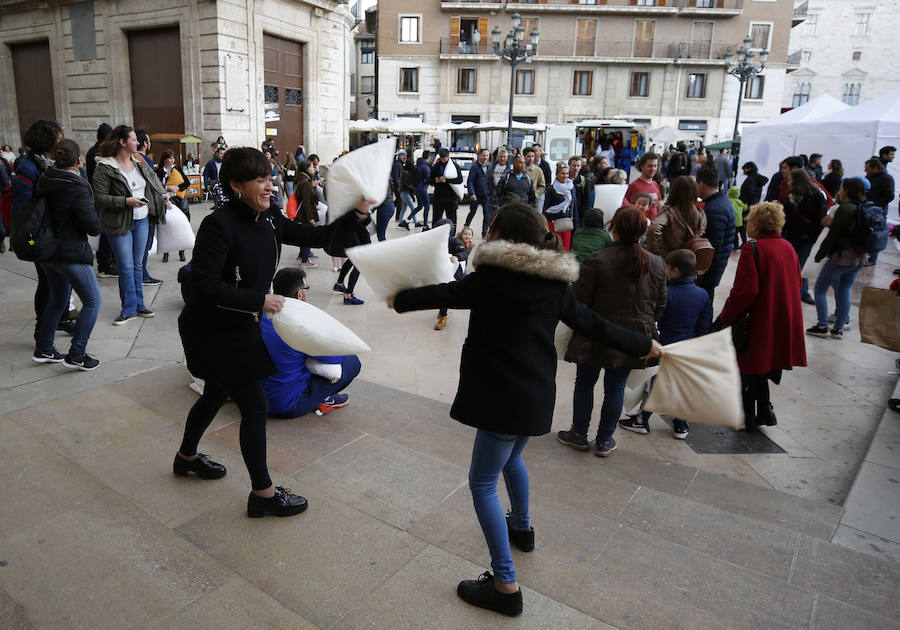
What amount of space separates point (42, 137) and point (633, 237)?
4639mm

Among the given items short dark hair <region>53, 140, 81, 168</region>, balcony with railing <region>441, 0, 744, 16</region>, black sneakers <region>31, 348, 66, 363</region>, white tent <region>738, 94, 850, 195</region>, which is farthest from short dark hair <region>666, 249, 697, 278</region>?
balcony with railing <region>441, 0, 744, 16</region>

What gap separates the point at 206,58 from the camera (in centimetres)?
1711

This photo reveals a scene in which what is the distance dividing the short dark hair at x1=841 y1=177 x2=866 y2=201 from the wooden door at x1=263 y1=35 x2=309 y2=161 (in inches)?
643

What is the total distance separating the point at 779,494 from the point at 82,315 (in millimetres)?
5110

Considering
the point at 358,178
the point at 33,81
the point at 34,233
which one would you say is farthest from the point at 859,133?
the point at 33,81

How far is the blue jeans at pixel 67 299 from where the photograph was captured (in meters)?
4.79

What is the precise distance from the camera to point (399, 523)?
304 centimetres

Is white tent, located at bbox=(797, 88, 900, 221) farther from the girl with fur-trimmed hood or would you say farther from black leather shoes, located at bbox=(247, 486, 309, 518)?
black leather shoes, located at bbox=(247, 486, 309, 518)

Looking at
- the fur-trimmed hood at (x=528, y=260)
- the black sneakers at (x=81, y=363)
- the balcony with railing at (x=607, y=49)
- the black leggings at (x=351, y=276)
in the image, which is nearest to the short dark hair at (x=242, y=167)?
the fur-trimmed hood at (x=528, y=260)

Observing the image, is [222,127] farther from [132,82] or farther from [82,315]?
[82,315]

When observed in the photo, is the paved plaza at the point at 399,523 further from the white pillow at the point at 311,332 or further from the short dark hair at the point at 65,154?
the short dark hair at the point at 65,154

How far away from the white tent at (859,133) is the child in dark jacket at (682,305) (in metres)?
11.8

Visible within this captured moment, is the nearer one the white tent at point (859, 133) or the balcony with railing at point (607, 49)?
the white tent at point (859, 133)

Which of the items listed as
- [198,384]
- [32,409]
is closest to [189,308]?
[198,384]
